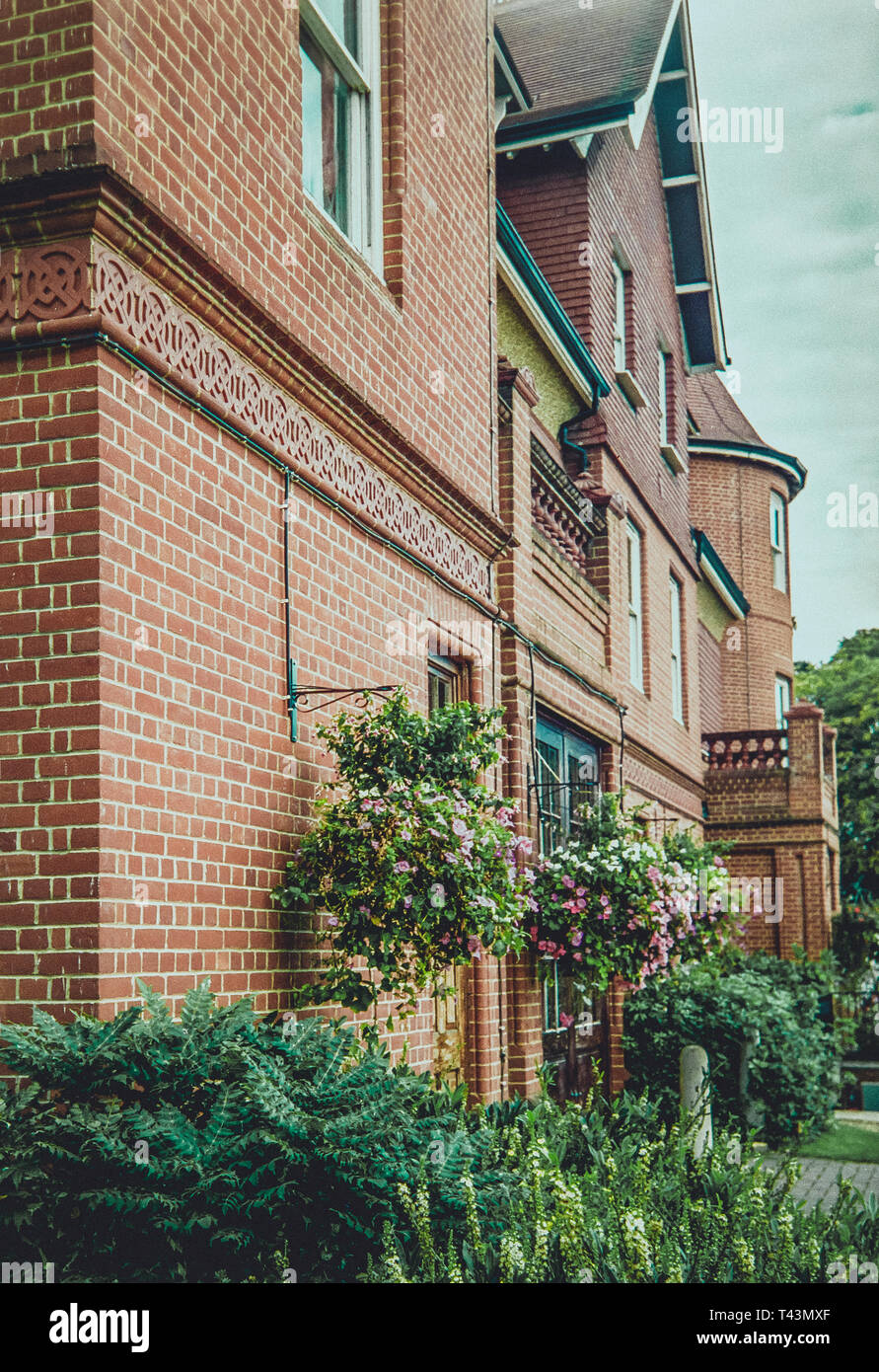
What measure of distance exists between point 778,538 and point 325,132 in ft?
72.1

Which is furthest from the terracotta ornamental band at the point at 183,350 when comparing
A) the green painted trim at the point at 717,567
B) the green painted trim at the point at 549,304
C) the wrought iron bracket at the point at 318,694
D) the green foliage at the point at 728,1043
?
the green painted trim at the point at 717,567

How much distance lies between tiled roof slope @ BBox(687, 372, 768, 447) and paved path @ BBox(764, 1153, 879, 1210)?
17.2 metres

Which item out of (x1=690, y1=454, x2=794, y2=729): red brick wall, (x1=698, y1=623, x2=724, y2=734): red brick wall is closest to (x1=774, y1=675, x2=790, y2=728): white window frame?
(x1=690, y1=454, x2=794, y2=729): red brick wall

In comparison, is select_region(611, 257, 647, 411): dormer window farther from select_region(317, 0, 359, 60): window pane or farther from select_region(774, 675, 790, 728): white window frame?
select_region(774, 675, 790, 728): white window frame

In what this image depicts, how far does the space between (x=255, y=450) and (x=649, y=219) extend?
1299cm

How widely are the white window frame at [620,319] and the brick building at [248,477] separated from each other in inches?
118

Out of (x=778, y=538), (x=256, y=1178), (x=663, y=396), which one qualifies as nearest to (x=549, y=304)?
(x=663, y=396)

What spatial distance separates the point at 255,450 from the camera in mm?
6402

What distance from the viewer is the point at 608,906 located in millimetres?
9758

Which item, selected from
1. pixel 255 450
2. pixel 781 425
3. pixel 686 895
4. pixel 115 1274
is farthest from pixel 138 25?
pixel 781 425

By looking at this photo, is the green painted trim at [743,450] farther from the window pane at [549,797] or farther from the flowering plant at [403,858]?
the flowering plant at [403,858]

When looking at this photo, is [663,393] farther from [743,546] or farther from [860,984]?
[743,546]

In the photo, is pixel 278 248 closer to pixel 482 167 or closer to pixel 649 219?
pixel 482 167

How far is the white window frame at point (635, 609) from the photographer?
53.1ft
